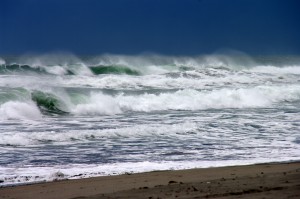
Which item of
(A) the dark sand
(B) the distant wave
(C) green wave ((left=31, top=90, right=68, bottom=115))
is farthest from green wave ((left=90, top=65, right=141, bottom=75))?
(A) the dark sand

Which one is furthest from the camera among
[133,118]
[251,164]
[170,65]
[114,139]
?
[170,65]

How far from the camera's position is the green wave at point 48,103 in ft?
61.4

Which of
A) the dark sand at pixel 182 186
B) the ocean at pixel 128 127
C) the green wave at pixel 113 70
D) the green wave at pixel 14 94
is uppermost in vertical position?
the green wave at pixel 113 70

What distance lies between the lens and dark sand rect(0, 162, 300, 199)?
5793 millimetres

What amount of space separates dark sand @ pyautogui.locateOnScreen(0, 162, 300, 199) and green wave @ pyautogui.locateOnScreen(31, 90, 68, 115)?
11383 millimetres

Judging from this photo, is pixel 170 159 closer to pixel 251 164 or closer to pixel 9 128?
pixel 251 164

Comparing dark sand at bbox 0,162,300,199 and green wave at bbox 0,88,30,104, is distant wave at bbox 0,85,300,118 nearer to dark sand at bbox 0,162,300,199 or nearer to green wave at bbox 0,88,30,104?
green wave at bbox 0,88,30,104

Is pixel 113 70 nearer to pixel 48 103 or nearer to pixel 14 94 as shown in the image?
pixel 48 103

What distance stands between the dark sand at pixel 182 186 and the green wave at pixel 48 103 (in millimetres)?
11383

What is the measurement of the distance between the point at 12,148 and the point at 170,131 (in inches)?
158

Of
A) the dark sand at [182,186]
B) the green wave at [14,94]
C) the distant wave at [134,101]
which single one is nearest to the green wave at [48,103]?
the distant wave at [134,101]

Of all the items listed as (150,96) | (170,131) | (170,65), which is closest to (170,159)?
(170,131)

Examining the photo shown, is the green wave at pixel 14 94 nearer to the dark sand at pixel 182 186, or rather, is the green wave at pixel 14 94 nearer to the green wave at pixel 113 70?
the dark sand at pixel 182 186

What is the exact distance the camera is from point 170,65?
40.0 metres
